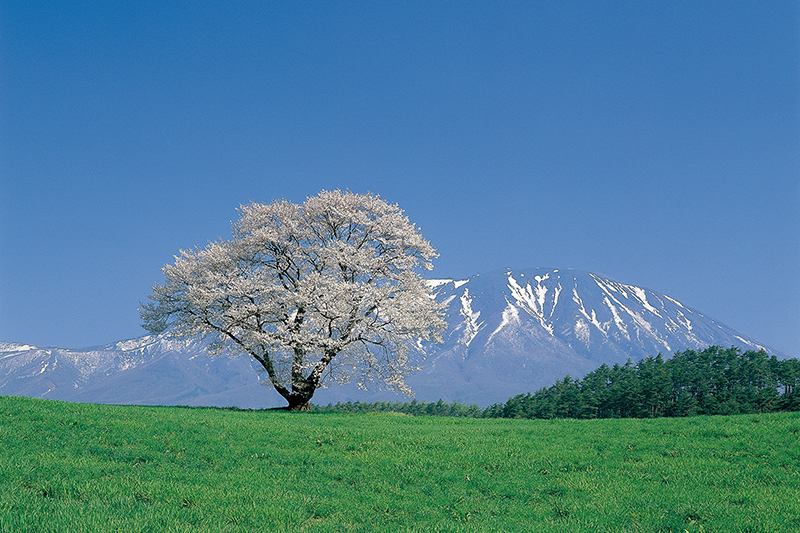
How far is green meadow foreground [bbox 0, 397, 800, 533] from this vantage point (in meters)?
9.27

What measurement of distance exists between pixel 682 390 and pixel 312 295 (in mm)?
62978

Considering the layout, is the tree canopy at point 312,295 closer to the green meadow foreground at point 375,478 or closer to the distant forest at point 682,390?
the green meadow foreground at point 375,478

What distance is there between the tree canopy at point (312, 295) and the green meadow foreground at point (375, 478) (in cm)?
1469

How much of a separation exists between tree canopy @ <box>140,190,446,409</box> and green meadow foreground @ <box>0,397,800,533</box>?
48.2 feet

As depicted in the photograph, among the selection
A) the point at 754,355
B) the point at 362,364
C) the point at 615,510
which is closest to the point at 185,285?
the point at 362,364

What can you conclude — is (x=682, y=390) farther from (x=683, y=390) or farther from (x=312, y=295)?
(x=312, y=295)

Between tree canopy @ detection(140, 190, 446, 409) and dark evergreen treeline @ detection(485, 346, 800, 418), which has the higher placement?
tree canopy @ detection(140, 190, 446, 409)

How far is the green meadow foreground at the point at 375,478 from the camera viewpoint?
30.4 feet

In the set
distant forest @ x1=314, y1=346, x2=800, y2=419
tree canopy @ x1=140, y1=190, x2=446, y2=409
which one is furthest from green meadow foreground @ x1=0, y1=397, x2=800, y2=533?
distant forest @ x1=314, y1=346, x2=800, y2=419

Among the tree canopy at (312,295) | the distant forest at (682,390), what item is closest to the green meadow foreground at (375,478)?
the tree canopy at (312,295)

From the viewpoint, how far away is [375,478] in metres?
12.7

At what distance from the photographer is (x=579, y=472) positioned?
1373cm

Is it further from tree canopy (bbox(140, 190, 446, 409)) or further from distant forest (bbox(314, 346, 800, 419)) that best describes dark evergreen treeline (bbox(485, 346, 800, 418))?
tree canopy (bbox(140, 190, 446, 409))

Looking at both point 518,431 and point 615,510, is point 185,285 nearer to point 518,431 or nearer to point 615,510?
point 518,431
